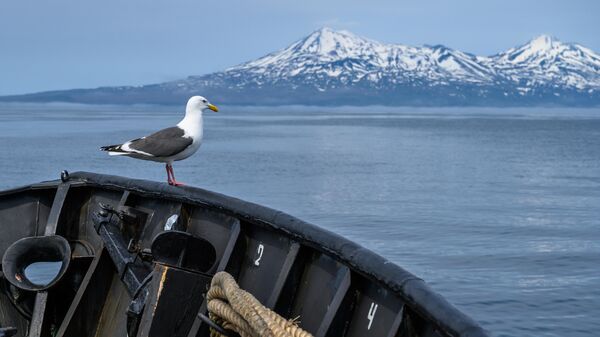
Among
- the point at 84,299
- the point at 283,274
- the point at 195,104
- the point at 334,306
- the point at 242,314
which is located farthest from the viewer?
the point at 195,104

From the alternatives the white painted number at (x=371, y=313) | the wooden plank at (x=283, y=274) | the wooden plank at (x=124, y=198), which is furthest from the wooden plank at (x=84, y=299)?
the white painted number at (x=371, y=313)

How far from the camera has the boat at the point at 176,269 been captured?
442cm

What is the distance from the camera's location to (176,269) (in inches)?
197

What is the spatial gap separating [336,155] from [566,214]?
124 ft

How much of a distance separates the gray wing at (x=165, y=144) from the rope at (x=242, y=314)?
9.25 feet

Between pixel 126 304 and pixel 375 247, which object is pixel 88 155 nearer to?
pixel 375 247

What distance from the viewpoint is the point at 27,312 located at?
273 inches

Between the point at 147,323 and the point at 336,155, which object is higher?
the point at 147,323

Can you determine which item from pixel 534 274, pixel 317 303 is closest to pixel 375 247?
pixel 534 274

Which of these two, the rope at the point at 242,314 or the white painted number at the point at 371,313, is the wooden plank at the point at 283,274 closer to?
the rope at the point at 242,314

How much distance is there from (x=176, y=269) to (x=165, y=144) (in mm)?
2616

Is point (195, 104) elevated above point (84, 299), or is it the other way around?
point (195, 104)

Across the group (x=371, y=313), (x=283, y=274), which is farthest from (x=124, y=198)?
(x=371, y=313)

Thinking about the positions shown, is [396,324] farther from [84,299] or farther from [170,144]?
[170,144]
